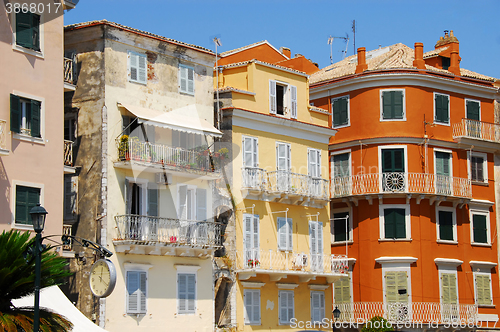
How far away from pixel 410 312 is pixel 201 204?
508 inches

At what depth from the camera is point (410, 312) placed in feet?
139

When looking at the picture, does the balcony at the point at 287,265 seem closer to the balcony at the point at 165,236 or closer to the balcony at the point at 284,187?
the balcony at the point at 165,236

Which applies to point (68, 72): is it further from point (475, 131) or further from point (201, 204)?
point (475, 131)

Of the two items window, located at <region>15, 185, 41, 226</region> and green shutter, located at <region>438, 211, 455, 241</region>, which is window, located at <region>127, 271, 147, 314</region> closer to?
window, located at <region>15, 185, 41, 226</region>

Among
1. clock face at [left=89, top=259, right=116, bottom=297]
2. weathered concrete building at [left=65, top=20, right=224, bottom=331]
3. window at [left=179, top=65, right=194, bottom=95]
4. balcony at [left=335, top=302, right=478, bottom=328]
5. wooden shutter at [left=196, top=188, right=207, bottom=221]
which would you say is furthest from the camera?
balcony at [left=335, top=302, right=478, bottom=328]

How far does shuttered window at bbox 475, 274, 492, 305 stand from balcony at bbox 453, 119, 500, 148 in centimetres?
728

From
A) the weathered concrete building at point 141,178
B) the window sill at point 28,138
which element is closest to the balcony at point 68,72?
the weathered concrete building at point 141,178

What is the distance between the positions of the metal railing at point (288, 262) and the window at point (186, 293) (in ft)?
8.57

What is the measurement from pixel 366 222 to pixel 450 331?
689 centimetres

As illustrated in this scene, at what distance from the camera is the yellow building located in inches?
1481

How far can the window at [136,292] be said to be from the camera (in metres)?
32.7

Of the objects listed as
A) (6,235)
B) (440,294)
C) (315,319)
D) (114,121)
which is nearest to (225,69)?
(114,121)

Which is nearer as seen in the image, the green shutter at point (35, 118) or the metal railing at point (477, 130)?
the green shutter at point (35, 118)

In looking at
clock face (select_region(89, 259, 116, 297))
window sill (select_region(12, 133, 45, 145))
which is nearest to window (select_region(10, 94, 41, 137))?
window sill (select_region(12, 133, 45, 145))
